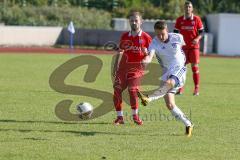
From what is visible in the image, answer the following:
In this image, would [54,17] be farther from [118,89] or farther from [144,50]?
[144,50]

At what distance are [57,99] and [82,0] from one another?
5731cm

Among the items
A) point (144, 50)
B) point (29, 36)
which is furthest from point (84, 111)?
point (29, 36)

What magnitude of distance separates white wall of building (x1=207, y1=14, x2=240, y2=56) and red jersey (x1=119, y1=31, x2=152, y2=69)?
103 feet

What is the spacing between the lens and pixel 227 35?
135 feet

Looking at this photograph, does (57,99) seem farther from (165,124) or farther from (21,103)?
(165,124)

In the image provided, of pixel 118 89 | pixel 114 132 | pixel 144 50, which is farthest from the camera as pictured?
pixel 118 89

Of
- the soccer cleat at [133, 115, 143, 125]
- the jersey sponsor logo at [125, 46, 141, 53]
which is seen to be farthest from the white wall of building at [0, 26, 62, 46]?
the soccer cleat at [133, 115, 143, 125]

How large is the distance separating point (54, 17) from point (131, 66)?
43600 mm

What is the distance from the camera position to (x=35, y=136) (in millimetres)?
8836

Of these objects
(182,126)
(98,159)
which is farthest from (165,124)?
(98,159)

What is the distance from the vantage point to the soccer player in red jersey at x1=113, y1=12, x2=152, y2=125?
404 inches

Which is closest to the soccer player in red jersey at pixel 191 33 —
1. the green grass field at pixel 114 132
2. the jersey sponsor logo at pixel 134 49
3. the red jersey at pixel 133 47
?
the green grass field at pixel 114 132

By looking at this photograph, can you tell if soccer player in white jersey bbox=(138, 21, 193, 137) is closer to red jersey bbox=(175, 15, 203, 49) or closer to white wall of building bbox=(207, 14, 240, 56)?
red jersey bbox=(175, 15, 203, 49)

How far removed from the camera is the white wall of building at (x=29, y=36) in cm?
4272
